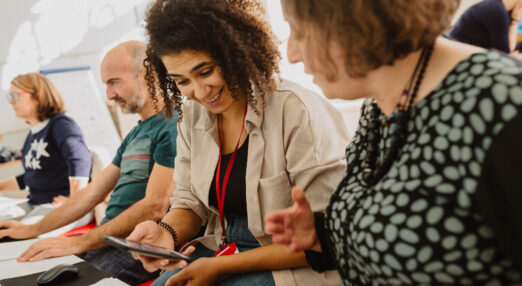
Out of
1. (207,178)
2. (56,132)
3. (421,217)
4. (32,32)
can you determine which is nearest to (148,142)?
(207,178)

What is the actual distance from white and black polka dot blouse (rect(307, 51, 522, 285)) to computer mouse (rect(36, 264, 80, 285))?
32.9 inches

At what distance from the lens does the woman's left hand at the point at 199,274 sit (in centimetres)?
105

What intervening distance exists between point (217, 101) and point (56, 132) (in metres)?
1.94

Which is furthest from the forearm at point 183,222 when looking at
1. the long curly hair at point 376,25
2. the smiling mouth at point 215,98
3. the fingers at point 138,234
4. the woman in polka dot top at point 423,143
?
the long curly hair at point 376,25

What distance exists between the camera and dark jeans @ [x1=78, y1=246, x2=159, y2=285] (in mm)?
1512

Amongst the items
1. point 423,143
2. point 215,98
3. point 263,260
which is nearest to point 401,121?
point 423,143

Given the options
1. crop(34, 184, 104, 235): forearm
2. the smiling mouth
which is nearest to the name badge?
the smiling mouth

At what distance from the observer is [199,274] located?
1054 millimetres

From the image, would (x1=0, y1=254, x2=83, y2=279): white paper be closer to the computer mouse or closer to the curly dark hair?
the computer mouse

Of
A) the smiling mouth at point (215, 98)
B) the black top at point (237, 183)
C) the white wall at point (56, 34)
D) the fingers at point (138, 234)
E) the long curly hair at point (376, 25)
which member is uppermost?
the white wall at point (56, 34)

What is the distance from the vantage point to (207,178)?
126 cm

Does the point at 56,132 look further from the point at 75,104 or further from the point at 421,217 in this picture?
the point at 421,217

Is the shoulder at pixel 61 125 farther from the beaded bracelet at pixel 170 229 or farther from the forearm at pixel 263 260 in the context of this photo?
the forearm at pixel 263 260

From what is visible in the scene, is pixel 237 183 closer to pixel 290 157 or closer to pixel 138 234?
pixel 290 157
